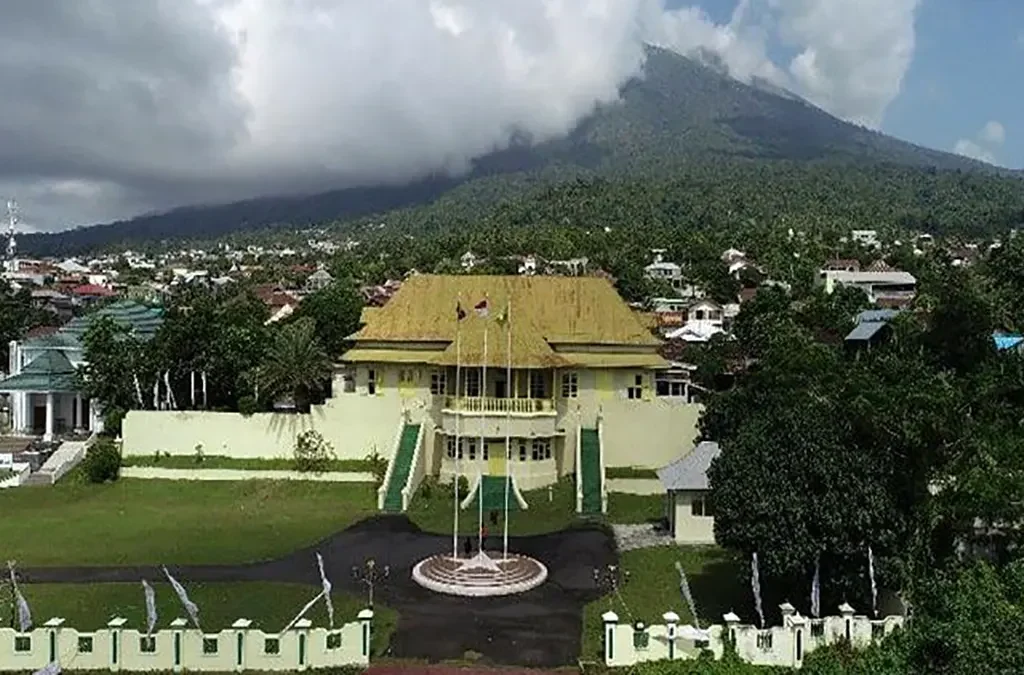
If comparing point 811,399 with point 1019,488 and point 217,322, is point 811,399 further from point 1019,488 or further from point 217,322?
point 217,322

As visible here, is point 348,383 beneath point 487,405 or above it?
above

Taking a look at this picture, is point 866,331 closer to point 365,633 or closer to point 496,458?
point 496,458

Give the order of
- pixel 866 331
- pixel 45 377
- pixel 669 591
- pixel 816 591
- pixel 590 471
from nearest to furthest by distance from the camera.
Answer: pixel 816 591, pixel 669 591, pixel 590 471, pixel 45 377, pixel 866 331

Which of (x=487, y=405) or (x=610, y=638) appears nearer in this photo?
(x=610, y=638)

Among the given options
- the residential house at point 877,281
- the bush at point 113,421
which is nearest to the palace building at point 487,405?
the bush at point 113,421

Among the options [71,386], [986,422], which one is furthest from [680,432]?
[71,386]

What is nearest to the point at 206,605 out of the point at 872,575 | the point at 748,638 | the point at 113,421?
the point at 748,638

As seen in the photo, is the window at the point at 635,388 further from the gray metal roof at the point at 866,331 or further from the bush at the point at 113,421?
the bush at the point at 113,421
